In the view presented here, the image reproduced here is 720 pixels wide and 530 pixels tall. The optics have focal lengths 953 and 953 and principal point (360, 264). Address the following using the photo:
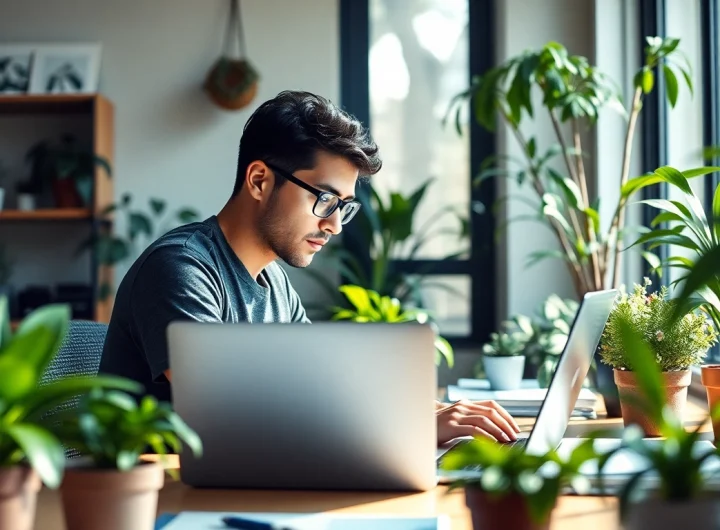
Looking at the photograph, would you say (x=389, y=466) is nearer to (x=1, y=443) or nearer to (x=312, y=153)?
(x=1, y=443)

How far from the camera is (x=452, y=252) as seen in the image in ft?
14.5

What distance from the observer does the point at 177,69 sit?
4430 millimetres

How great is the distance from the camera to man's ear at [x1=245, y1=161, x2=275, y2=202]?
209 centimetres

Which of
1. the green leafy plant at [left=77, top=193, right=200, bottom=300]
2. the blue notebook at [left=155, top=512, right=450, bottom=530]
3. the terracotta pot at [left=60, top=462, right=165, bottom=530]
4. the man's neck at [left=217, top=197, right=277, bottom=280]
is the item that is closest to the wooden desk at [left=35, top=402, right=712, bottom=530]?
the blue notebook at [left=155, top=512, right=450, bottom=530]

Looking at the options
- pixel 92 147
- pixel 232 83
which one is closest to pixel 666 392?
pixel 232 83

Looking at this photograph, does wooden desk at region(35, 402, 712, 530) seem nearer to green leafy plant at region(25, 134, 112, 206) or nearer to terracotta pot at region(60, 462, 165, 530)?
terracotta pot at region(60, 462, 165, 530)

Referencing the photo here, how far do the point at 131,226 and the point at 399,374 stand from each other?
3313 millimetres

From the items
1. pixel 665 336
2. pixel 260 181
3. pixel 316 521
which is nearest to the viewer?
pixel 316 521

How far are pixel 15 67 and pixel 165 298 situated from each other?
10.0 ft

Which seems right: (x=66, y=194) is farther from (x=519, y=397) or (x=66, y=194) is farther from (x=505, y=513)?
(x=505, y=513)

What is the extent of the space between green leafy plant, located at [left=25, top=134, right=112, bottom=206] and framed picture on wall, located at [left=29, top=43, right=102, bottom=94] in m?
0.23

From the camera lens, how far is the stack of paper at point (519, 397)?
1893mm

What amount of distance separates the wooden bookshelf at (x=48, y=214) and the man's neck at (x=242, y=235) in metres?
2.25

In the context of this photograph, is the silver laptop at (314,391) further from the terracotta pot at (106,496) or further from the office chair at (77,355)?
the office chair at (77,355)
